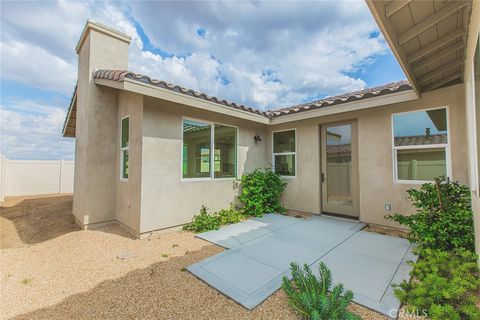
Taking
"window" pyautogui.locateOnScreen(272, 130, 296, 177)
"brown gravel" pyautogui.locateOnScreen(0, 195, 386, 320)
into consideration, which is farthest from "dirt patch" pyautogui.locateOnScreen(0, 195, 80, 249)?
"window" pyautogui.locateOnScreen(272, 130, 296, 177)

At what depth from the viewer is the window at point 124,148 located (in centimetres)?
585

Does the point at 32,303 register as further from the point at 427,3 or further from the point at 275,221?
the point at 427,3

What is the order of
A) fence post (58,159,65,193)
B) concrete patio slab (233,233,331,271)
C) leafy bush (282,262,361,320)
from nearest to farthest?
leafy bush (282,262,361,320)
concrete patio slab (233,233,331,271)
fence post (58,159,65,193)

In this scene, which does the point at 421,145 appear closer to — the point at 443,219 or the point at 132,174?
the point at 443,219

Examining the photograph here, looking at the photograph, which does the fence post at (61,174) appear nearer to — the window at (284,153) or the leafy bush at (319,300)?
the window at (284,153)

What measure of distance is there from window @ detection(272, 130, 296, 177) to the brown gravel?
14.0 feet

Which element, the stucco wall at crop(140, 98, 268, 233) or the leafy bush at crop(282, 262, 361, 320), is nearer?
the leafy bush at crop(282, 262, 361, 320)

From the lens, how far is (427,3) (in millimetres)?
2459

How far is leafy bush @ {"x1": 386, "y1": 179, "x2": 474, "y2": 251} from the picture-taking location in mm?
3391

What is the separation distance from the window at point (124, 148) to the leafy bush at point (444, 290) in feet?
21.3

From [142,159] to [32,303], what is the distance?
A: 299cm

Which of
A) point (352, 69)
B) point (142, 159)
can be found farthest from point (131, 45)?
point (352, 69)

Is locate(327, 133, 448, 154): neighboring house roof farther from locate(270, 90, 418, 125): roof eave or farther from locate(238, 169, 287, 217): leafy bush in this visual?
locate(238, 169, 287, 217): leafy bush

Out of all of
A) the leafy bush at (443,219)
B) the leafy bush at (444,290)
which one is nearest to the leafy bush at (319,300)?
the leafy bush at (444,290)
